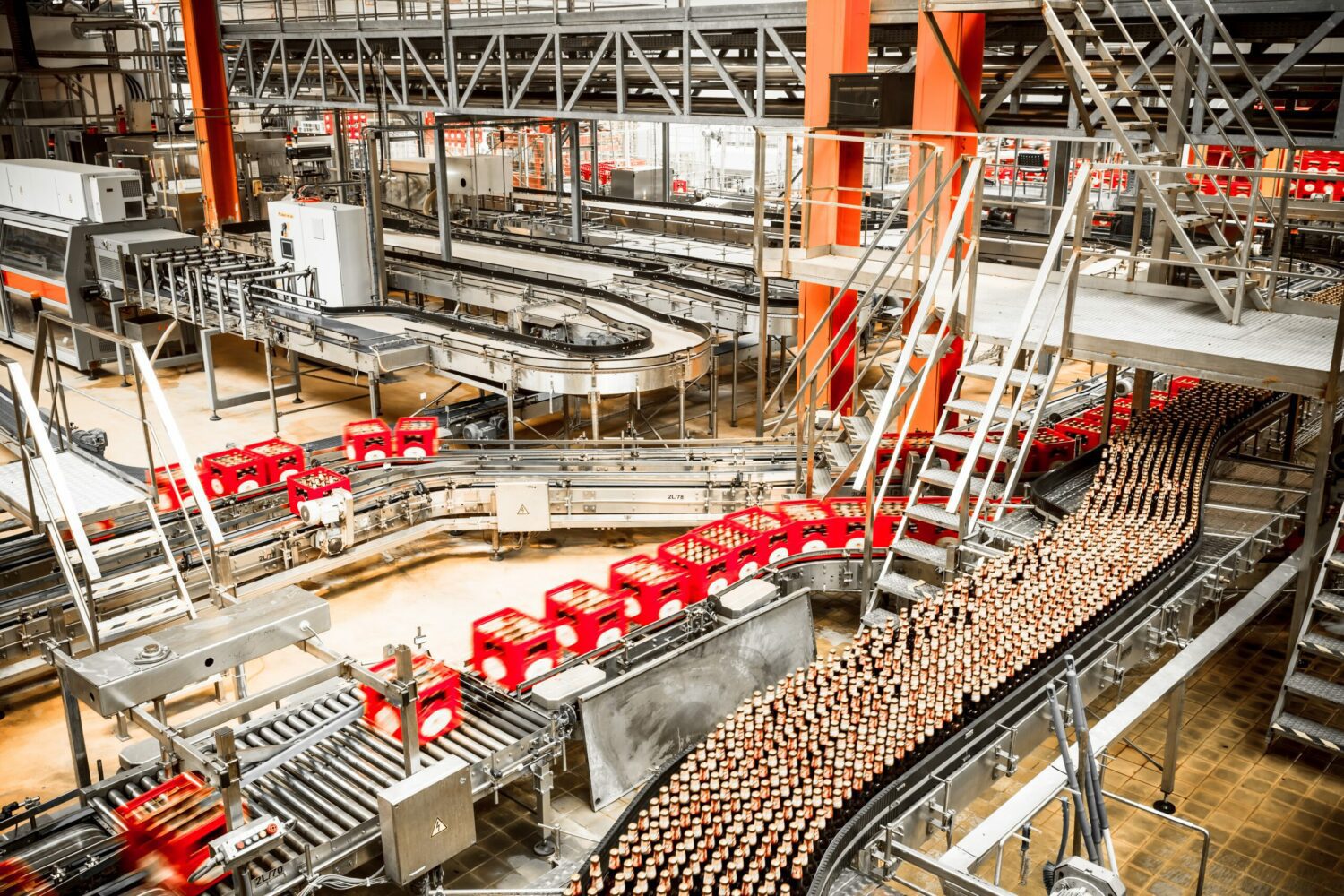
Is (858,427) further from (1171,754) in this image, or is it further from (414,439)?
(414,439)

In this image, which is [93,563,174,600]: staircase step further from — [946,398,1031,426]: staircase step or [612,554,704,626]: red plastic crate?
[946,398,1031,426]: staircase step

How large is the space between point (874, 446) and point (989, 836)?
2.95 m

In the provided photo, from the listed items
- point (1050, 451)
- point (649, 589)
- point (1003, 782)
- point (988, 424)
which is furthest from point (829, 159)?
point (1003, 782)

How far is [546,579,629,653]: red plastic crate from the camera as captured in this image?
21.0ft

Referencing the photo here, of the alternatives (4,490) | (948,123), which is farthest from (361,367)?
(948,123)

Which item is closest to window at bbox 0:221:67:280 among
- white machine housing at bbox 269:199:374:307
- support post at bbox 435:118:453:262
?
white machine housing at bbox 269:199:374:307

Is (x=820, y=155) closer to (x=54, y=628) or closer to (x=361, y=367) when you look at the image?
(x=361, y=367)

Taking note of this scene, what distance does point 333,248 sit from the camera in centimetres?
1359

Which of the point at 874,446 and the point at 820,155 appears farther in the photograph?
the point at 820,155

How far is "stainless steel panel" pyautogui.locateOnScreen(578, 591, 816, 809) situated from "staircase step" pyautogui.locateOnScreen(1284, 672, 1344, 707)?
113 inches

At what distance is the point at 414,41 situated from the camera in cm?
1655

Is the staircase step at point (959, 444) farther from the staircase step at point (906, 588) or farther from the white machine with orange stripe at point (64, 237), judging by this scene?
the white machine with orange stripe at point (64, 237)

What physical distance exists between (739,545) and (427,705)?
8.78 ft

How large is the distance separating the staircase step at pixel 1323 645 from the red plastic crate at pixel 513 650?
404 cm
